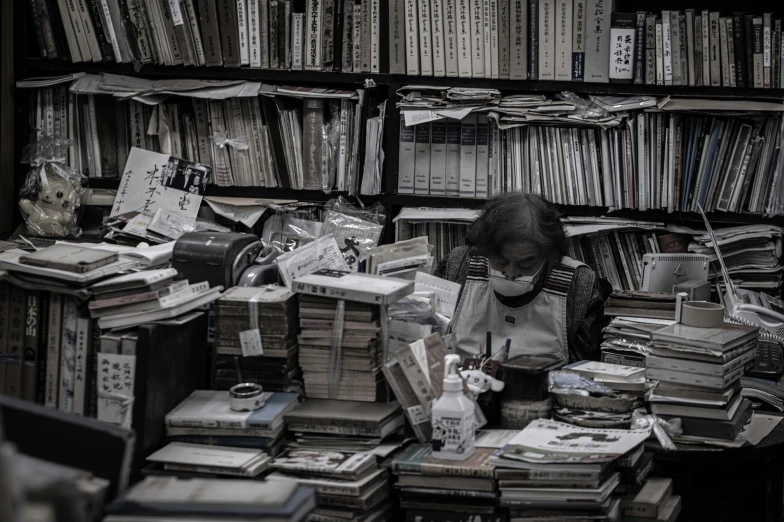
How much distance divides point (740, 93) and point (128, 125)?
2564 millimetres

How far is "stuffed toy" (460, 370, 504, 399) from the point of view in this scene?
2168mm

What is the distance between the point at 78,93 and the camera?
3879 mm

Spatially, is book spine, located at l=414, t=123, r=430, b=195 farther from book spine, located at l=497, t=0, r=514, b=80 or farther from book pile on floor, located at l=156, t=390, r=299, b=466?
book pile on floor, located at l=156, t=390, r=299, b=466

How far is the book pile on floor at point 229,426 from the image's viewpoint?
206cm

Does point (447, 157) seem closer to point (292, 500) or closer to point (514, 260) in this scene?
point (514, 260)

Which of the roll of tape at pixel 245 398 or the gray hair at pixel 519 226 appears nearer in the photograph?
the roll of tape at pixel 245 398

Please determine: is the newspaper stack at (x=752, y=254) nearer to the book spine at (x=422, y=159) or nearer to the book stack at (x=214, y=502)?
the book spine at (x=422, y=159)

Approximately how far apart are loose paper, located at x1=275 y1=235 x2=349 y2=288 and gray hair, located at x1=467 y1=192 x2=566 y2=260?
24.1 inches

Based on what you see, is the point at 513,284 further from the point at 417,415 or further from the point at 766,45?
the point at 766,45

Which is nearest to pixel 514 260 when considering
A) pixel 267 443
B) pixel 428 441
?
pixel 428 441

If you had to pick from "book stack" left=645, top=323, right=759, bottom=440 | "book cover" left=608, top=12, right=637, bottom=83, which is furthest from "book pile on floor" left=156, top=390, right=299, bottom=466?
"book cover" left=608, top=12, right=637, bottom=83

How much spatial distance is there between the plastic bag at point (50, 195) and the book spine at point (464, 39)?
67.4 inches

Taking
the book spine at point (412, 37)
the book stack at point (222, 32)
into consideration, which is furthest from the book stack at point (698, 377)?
the book stack at point (222, 32)

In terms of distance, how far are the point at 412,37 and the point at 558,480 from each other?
2.25m
